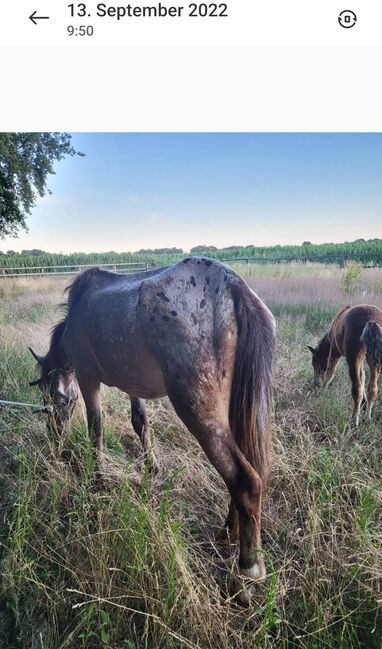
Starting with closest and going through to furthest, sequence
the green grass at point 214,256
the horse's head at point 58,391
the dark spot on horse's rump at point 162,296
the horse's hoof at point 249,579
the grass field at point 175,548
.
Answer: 1. the grass field at point 175,548
2. the horse's hoof at point 249,579
3. the dark spot on horse's rump at point 162,296
4. the horse's head at point 58,391
5. the green grass at point 214,256

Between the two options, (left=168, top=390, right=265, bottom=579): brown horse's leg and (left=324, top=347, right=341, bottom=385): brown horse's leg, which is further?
(left=324, top=347, right=341, bottom=385): brown horse's leg

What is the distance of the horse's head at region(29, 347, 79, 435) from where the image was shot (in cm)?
281

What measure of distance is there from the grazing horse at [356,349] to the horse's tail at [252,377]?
1897 mm

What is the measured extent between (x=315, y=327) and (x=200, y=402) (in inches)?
198

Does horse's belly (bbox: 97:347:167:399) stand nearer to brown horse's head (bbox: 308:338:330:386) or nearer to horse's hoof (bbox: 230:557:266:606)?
horse's hoof (bbox: 230:557:266:606)

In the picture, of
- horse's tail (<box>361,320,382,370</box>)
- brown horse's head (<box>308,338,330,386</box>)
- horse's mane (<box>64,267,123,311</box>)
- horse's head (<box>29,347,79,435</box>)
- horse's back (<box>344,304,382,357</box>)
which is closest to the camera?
horse's mane (<box>64,267,123,311</box>)

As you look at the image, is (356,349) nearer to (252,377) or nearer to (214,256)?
(252,377)

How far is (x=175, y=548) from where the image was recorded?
146 centimetres

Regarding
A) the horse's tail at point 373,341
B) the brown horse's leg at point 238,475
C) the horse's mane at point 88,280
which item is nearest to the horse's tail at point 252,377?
the brown horse's leg at point 238,475

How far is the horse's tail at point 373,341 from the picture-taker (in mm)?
3238

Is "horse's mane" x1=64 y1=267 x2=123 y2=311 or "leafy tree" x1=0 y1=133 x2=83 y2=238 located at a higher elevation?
"leafy tree" x1=0 y1=133 x2=83 y2=238

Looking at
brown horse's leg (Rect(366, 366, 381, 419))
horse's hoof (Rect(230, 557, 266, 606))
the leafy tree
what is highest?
the leafy tree

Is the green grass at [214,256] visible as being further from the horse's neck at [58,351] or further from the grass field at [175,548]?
the grass field at [175,548]
